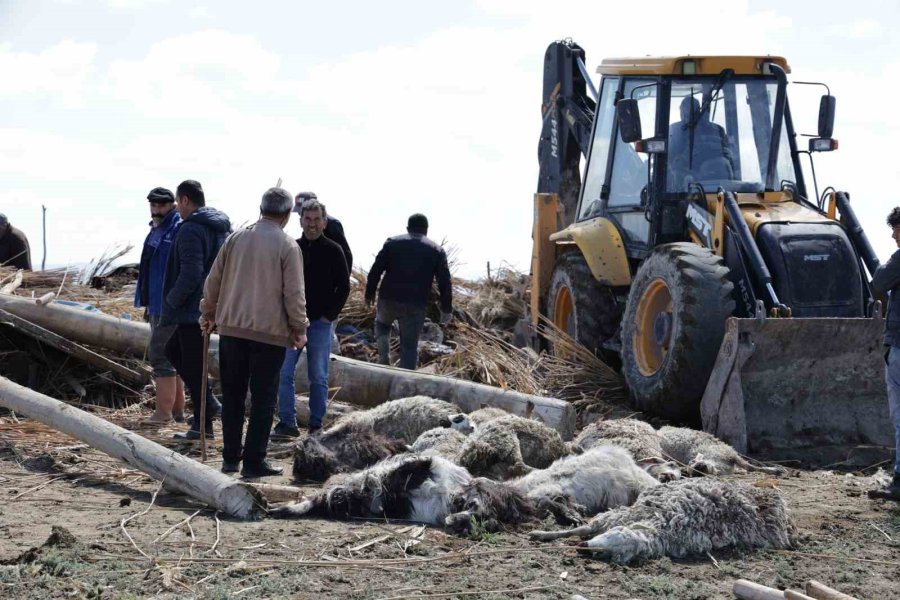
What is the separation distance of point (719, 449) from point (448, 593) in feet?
11.4

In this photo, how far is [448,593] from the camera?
4.51 m

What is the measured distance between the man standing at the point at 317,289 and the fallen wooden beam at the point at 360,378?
3.25 feet

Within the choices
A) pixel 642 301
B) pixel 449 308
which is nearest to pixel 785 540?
pixel 642 301

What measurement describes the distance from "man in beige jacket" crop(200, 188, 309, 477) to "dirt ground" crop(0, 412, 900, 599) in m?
0.76

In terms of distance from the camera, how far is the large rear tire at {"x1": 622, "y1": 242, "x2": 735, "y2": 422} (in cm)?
845

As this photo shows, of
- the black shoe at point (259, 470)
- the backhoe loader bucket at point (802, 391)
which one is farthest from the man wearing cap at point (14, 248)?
the backhoe loader bucket at point (802, 391)

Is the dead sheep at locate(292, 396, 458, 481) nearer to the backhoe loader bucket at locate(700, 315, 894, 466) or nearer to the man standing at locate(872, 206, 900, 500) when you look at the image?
the backhoe loader bucket at locate(700, 315, 894, 466)

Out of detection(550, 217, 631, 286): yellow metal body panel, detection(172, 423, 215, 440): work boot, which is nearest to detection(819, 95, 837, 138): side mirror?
detection(550, 217, 631, 286): yellow metal body panel

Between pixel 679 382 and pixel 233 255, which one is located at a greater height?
pixel 233 255

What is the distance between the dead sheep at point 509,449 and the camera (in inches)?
257

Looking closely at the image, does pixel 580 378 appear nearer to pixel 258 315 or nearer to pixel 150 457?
pixel 258 315

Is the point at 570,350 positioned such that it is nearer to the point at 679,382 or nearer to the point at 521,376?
the point at 521,376

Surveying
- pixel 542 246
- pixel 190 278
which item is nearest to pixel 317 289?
pixel 190 278

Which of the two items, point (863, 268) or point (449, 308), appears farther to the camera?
point (449, 308)
